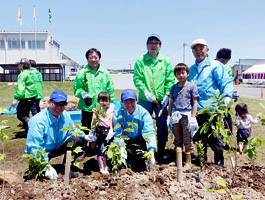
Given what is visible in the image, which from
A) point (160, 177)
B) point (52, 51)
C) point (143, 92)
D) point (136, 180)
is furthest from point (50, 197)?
point (52, 51)

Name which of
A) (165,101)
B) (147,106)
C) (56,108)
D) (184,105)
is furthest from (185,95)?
(56,108)

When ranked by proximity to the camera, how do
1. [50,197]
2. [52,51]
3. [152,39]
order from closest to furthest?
1. [50,197]
2. [152,39]
3. [52,51]

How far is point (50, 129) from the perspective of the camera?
273cm

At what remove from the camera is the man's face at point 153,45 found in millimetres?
3396

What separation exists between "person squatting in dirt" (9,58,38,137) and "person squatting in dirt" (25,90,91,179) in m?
2.34

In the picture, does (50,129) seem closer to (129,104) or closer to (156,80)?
(129,104)

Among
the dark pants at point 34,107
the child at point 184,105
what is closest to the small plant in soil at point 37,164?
the child at point 184,105

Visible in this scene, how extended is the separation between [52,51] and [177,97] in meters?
41.1

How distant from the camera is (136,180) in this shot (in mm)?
2541

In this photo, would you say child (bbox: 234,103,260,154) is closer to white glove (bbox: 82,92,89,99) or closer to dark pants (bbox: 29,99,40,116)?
white glove (bbox: 82,92,89,99)

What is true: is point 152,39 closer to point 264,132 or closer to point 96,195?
point 96,195

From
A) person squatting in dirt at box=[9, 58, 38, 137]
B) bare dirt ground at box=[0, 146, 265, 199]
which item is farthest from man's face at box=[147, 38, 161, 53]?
person squatting in dirt at box=[9, 58, 38, 137]

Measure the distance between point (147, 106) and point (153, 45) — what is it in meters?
1.01

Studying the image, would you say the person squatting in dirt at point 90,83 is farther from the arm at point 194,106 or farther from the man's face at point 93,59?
the arm at point 194,106
